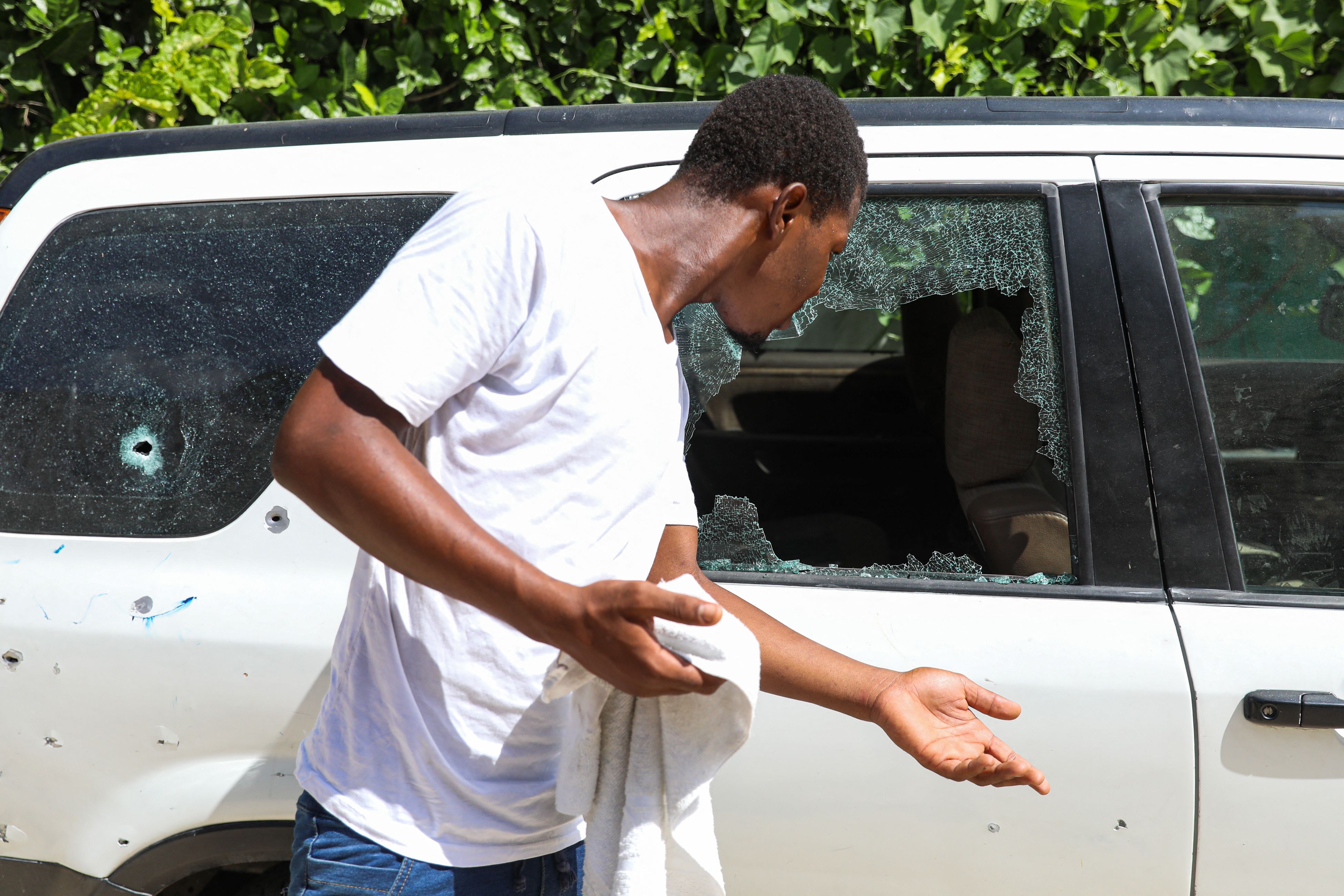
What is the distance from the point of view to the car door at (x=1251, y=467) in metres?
1.46

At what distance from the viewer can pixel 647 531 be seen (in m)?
1.20

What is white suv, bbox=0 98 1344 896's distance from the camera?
Answer: 1485 millimetres

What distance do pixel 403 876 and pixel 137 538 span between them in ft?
2.61

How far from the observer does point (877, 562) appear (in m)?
1.81

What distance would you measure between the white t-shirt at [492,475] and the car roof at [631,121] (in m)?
0.68

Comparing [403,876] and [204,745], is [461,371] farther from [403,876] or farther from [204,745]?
[204,745]

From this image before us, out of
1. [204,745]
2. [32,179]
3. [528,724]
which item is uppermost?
[32,179]

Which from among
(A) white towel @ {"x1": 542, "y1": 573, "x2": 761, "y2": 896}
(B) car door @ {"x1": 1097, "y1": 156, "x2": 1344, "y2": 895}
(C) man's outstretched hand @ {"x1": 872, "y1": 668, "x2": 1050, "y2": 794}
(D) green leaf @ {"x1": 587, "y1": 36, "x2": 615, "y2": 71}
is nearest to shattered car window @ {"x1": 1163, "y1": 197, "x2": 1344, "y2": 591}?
(B) car door @ {"x1": 1097, "y1": 156, "x2": 1344, "y2": 895}

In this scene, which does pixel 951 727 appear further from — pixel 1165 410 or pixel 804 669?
pixel 1165 410

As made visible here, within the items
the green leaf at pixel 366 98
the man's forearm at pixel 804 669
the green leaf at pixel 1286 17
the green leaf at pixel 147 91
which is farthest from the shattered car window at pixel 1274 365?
the green leaf at pixel 147 91

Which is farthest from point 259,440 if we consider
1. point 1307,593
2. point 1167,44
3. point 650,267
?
point 1167,44

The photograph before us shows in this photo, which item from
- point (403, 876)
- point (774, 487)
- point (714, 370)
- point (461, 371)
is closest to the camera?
point (461, 371)

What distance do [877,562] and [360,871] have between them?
1022 mm

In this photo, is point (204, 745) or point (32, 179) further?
point (32, 179)
